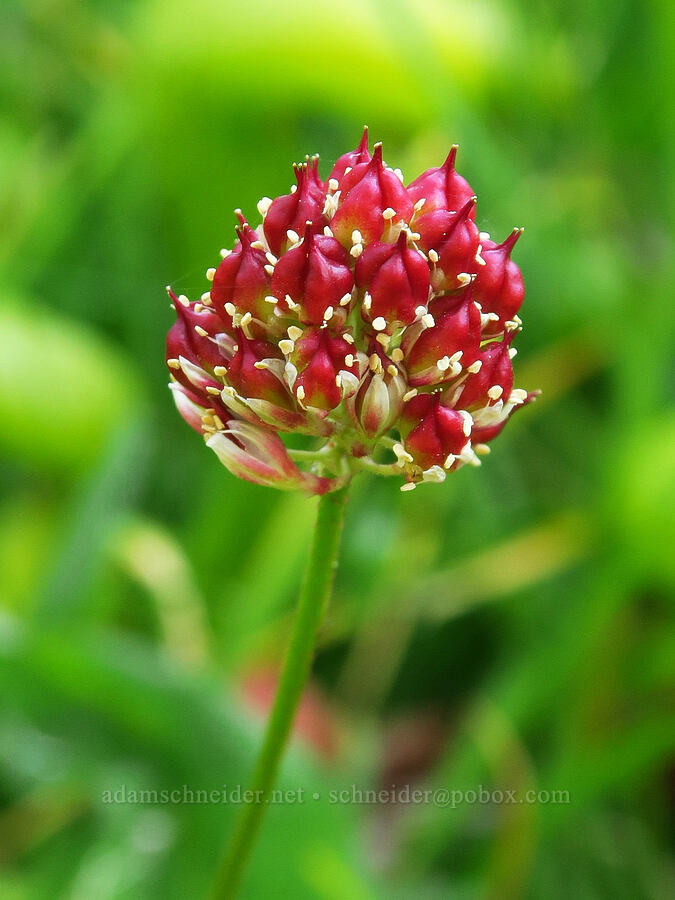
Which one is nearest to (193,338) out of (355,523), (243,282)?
(243,282)

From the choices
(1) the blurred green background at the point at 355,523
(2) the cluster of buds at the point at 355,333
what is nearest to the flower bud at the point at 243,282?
(2) the cluster of buds at the point at 355,333

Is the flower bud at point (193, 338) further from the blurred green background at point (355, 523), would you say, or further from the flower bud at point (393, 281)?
the blurred green background at point (355, 523)

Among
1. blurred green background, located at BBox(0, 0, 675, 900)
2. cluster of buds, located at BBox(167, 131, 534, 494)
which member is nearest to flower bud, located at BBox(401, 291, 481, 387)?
cluster of buds, located at BBox(167, 131, 534, 494)

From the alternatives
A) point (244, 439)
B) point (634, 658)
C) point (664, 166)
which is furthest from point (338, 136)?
point (244, 439)

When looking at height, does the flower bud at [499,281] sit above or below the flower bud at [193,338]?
above

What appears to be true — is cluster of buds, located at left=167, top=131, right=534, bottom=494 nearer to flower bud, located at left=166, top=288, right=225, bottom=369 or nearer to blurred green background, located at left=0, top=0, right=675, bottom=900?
flower bud, located at left=166, top=288, right=225, bottom=369

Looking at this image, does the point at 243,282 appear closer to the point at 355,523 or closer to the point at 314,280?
the point at 314,280
